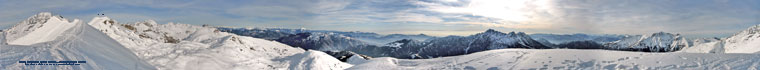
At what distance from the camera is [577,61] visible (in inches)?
654

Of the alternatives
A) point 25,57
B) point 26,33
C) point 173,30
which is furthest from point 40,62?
point 173,30

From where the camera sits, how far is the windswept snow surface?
14.0 m

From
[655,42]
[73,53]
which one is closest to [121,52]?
[73,53]

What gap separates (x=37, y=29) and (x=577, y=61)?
24.4 meters

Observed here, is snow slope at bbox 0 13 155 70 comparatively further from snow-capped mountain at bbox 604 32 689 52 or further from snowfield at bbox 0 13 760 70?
snow-capped mountain at bbox 604 32 689 52

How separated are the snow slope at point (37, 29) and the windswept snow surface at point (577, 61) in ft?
43.7

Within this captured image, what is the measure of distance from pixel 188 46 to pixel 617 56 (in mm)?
19918

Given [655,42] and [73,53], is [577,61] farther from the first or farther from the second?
[655,42]

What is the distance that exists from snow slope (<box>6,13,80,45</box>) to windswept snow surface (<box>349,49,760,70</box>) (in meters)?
13.3

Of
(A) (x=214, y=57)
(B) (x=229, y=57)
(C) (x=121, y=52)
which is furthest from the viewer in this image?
(B) (x=229, y=57)

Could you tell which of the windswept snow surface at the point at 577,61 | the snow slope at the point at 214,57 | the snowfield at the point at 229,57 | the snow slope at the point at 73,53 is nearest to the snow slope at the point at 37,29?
the snowfield at the point at 229,57

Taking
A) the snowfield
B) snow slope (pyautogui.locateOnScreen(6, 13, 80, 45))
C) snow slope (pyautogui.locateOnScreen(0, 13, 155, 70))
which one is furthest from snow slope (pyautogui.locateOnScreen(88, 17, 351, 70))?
snow slope (pyautogui.locateOnScreen(6, 13, 80, 45))

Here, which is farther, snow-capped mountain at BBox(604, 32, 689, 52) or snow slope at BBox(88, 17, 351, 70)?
snow-capped mountain at BBox(604, 32, 689, 52)

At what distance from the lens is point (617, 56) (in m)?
16.5
